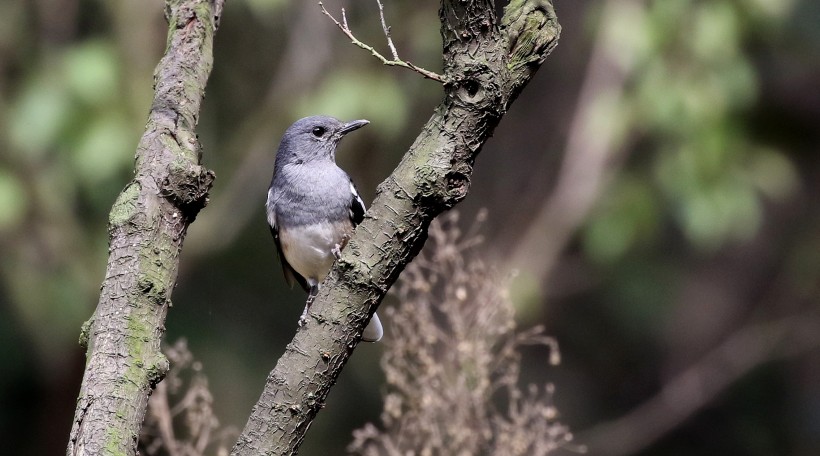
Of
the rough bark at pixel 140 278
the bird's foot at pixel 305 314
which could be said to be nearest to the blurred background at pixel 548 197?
the bird's foot at pixel 305 314

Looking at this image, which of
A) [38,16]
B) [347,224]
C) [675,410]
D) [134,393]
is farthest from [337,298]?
[675,410]

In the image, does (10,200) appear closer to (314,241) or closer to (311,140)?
(311,140)

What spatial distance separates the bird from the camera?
414 centimetres

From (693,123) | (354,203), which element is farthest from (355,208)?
(693,123)

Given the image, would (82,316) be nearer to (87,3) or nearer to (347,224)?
(87,3)

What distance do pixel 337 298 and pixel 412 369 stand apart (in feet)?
2.85

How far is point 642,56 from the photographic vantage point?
5086mm

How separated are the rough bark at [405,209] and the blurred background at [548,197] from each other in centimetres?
211

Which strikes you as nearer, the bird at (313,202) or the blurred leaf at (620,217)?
the bird at (313,202)

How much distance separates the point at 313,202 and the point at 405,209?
184 centimetres

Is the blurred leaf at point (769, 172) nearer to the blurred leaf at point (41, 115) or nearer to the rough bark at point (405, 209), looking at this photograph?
the rough bark at point (405, 209)

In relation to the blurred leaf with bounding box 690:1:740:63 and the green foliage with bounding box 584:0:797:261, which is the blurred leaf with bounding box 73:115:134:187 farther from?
the blurred leaf with bounding box 690:1:740:63

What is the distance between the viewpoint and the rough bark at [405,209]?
2344 millimetres

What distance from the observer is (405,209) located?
7.76ft
